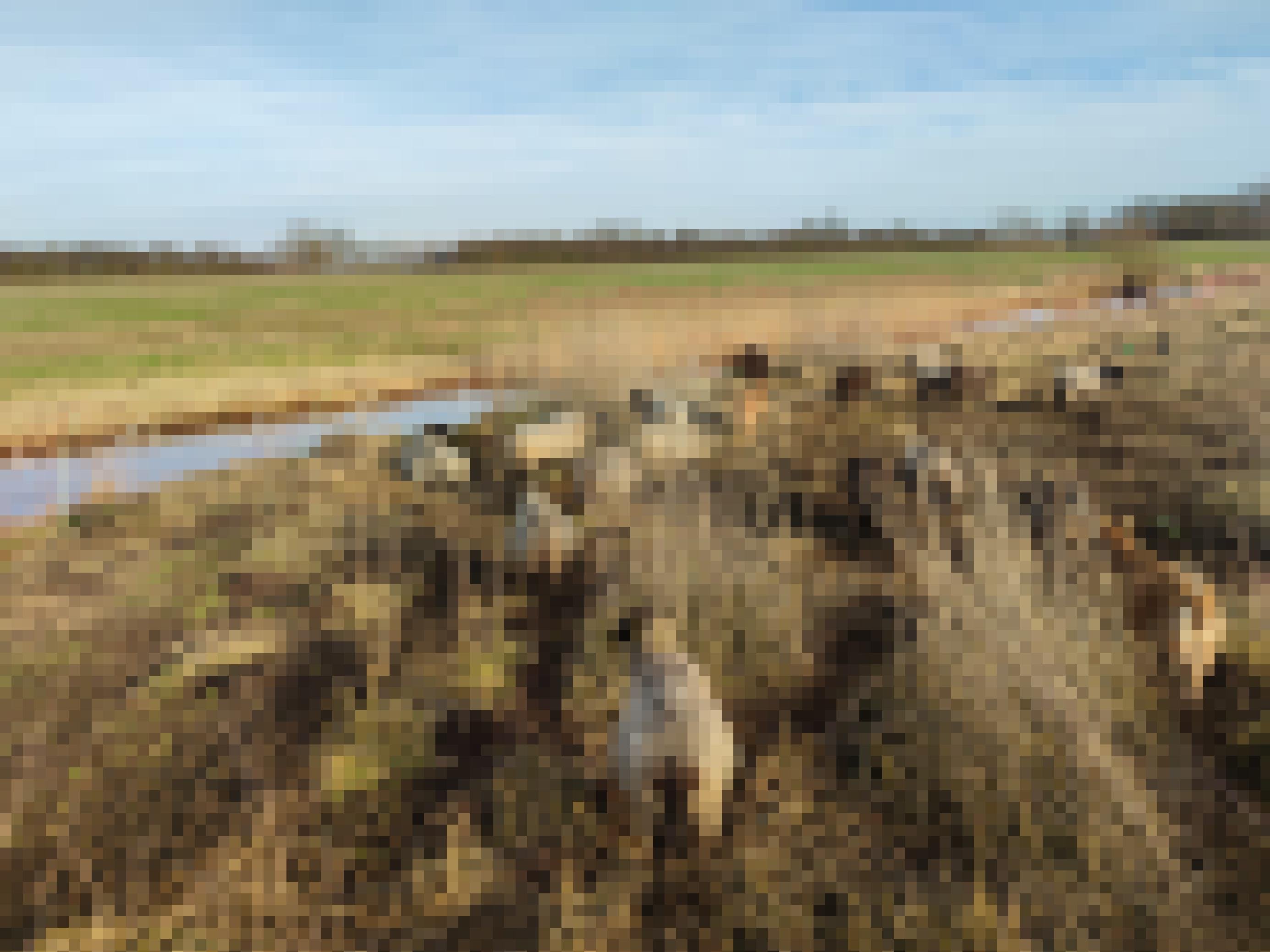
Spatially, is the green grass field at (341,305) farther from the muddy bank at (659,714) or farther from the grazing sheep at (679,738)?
the grazing sheep at (679,738)

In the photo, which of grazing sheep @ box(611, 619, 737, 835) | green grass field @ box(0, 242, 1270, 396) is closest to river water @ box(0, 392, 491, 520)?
green grass field @ box(0, 242, 1270, 396)

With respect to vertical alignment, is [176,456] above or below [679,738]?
above

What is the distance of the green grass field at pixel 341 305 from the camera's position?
53.4ft

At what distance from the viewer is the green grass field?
53.4 ft

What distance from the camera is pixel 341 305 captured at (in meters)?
26.9

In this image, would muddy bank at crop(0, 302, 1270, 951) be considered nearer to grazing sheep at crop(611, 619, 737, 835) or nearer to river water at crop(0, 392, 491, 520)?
grazing sheep at crop(611, 619, 737, 835)

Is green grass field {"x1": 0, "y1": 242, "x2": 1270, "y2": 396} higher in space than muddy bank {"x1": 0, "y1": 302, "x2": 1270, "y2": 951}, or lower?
higher

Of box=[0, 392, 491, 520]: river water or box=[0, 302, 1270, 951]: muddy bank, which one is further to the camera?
box=[0, 392, 491, 520]: river water

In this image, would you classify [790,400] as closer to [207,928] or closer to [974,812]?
[974,812]

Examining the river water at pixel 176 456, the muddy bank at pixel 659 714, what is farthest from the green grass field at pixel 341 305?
the muddy bank at pixel 659 714

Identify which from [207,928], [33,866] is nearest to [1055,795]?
[207,928]

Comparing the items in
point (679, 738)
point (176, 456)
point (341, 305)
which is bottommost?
point (679, 738)

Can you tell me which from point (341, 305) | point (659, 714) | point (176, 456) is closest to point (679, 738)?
point (659, 714)

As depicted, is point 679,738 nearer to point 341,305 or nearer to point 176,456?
point 176,456
